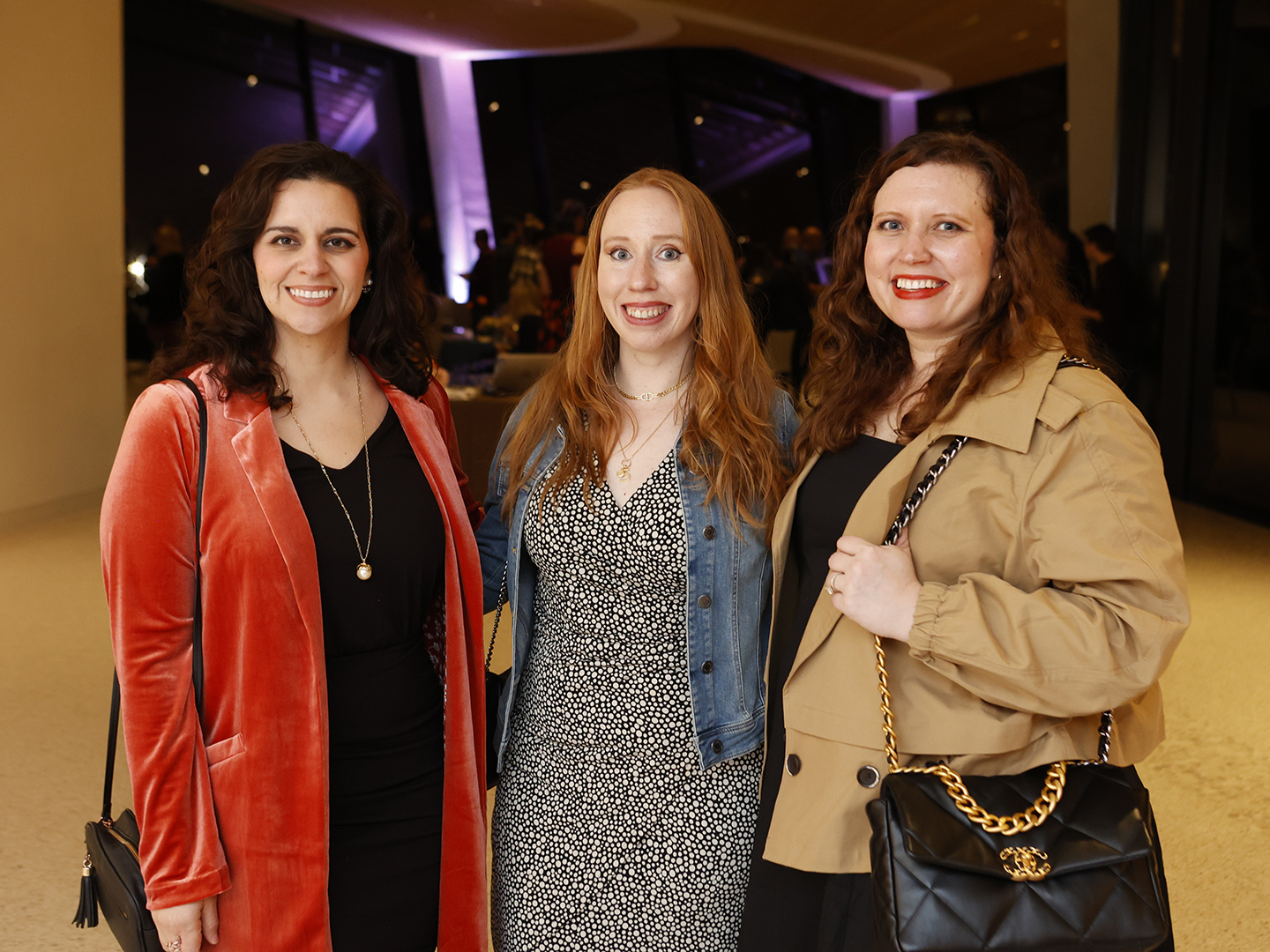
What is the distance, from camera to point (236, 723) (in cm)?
164

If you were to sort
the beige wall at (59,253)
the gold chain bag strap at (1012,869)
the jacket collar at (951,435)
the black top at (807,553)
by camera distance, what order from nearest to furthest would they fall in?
the gold chain bag strap at (1012,869), the jacket collar at (951,435), the black top at (807,553), the beige wall at (59,253)

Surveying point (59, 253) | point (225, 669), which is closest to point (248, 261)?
point (225, 669)

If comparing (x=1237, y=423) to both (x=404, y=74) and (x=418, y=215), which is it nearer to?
(x=418, y=215)

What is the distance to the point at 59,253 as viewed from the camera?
751 cm

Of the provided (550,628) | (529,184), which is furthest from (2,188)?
(529,184)

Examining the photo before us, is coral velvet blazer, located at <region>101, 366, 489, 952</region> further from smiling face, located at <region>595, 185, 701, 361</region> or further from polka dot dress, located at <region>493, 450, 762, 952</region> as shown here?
smiling face, located at <region>595, 185, 701, 361</region>

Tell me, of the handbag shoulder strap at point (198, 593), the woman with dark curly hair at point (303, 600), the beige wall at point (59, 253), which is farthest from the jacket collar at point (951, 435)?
the beige wall at point (59, 253)

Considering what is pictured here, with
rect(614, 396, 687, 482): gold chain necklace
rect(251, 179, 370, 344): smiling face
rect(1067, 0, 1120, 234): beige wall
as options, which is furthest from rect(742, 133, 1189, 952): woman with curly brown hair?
rect(1067, 0, 1120, 234): beige wall

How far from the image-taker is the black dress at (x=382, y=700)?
1765 mm

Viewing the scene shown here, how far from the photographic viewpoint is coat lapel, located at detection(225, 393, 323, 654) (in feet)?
5.46

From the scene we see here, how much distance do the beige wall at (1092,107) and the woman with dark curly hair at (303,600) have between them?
9.33 meters

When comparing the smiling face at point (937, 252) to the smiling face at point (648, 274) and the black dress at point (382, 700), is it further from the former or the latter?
the black dress at point (382, 700)

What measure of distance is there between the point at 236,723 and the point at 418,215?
47.2 ft

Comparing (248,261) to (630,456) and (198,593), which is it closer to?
(198,593)
